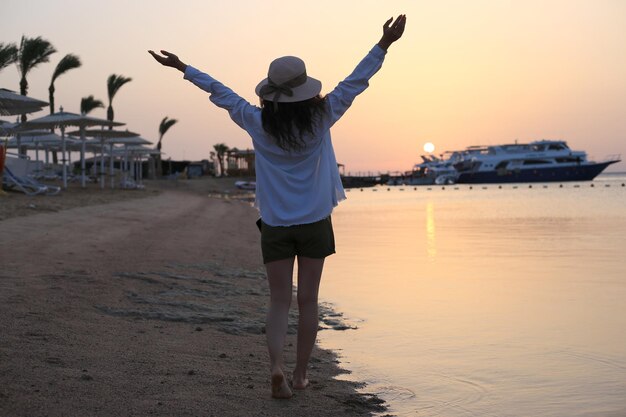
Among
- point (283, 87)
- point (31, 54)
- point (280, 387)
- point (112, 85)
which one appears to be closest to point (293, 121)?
point (283, 87)

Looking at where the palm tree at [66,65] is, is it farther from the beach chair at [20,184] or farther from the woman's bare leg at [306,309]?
the woman's bare leg at [306,309]

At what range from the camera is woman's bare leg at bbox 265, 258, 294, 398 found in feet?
13.4

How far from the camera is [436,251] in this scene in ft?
47.9

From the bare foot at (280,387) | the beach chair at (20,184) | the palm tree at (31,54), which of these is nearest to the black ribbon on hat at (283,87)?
the bare foot at (280,387)

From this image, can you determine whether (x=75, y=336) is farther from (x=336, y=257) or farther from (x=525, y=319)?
(x=336, y=257)

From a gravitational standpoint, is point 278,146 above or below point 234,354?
above

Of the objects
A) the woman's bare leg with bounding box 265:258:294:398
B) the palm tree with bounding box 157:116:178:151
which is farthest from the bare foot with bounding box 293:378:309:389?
the palm tree with bounding box 157:116:178:151

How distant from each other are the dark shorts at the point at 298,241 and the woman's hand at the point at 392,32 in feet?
2.80

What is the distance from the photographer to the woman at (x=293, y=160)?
396 centimetres

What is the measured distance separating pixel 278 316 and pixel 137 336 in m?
Result: 1.65

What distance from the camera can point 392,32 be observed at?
3986 millimetres

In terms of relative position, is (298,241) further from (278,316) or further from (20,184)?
(20,184)

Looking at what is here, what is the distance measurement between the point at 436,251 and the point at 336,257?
192cm

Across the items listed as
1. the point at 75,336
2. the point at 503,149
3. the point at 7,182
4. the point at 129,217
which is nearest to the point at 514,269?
the point at 75,336
